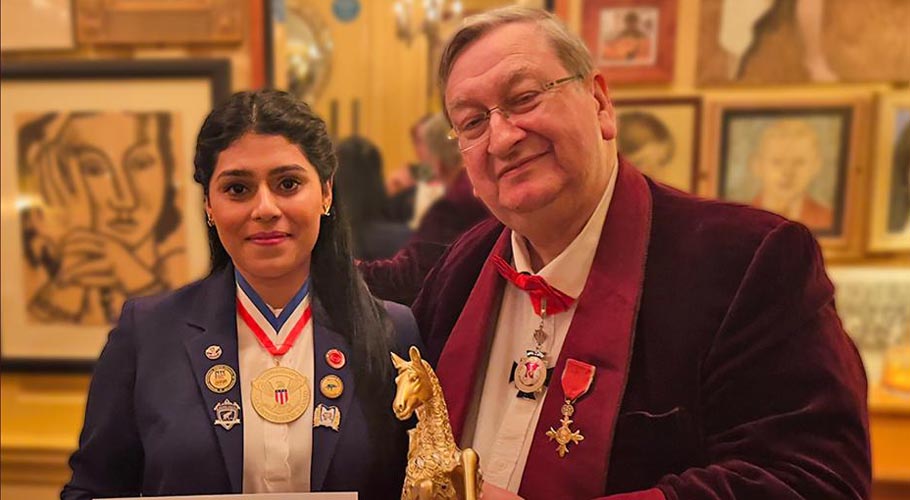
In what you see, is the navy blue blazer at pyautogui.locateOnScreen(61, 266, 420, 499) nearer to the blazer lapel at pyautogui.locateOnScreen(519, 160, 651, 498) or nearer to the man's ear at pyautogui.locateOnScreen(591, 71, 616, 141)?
the blazer lapel at pyautogui.locateOnScreen(519, 160, 651, 498)

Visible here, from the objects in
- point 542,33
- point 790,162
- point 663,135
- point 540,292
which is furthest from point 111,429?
point 790,162

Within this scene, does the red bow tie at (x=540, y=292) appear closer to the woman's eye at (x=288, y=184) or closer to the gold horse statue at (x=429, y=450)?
the gold horse statue at (x=429, y=450)

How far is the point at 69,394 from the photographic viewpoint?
2.28m

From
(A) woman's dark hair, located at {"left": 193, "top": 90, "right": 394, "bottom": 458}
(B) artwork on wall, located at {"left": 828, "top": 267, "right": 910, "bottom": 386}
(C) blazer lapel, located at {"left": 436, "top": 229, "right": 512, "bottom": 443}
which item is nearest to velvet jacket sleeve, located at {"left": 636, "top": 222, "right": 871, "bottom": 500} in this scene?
(C) blazer lapel, located at {"left": 436, "top": 229, "right": 512, "bottom": 443}

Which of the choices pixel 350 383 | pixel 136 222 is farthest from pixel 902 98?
pixel 136 222

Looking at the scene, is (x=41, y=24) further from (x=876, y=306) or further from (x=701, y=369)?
(x=876, y=306)

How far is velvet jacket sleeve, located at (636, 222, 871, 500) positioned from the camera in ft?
3.04

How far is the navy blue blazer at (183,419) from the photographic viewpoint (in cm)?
96

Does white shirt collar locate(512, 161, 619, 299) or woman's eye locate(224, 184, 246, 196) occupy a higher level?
woman's eye locate(224, 184, 246, 196)

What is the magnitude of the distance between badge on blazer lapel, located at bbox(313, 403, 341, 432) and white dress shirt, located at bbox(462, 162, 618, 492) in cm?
22

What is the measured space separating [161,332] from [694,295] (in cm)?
74

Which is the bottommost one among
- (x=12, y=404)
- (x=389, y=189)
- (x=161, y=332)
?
(x=12, y=404)

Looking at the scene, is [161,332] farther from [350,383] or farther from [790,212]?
[790,212]

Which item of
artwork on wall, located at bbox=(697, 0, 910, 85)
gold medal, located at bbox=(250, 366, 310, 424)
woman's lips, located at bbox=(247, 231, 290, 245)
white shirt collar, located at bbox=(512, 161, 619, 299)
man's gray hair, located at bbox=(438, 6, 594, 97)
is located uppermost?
artwork on wall, located at bbox=(697, 0, 910, 85)
